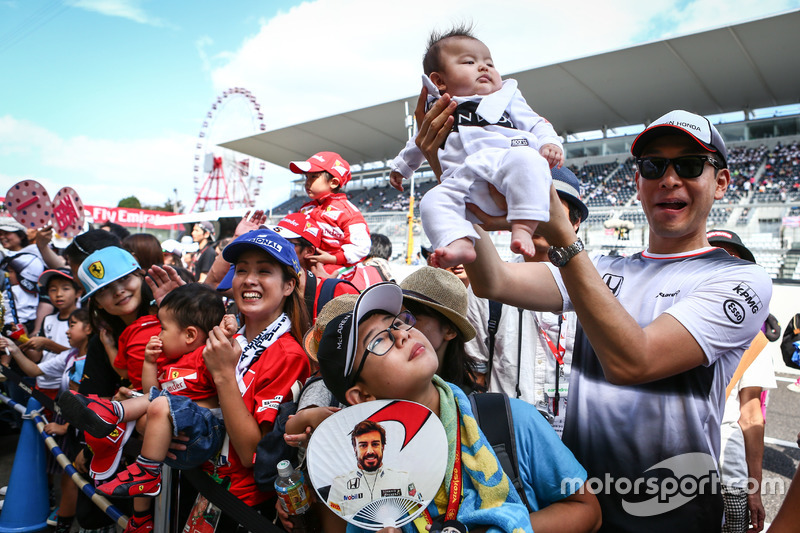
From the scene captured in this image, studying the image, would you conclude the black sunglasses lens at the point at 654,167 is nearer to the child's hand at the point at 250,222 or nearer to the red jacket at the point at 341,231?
the red jacket at the point at 341,231

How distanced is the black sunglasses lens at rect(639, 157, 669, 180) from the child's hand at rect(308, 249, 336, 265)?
226 cm

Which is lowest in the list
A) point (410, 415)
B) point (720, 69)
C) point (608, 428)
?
point (608, 428)

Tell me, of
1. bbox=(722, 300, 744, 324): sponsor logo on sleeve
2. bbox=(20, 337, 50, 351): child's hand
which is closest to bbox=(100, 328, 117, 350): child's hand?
bbox=(20, 337, 50, 351): child's hand

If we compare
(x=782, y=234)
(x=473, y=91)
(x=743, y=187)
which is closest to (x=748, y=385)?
(x=473, y=91)

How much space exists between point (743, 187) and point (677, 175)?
89.0ft

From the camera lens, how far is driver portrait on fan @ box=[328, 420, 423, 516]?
43.7 inches

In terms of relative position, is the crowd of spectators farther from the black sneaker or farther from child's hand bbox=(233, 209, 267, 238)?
the black sneaker

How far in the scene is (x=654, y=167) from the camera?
146 cm

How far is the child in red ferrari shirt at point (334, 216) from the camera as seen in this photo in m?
3.57

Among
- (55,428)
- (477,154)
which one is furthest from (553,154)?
(55,428)

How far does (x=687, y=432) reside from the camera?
4.38 feet

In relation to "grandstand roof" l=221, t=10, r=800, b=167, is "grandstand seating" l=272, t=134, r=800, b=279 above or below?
below

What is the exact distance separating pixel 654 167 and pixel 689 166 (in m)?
0.09

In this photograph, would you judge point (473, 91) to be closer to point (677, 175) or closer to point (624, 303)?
point (677, 175)
